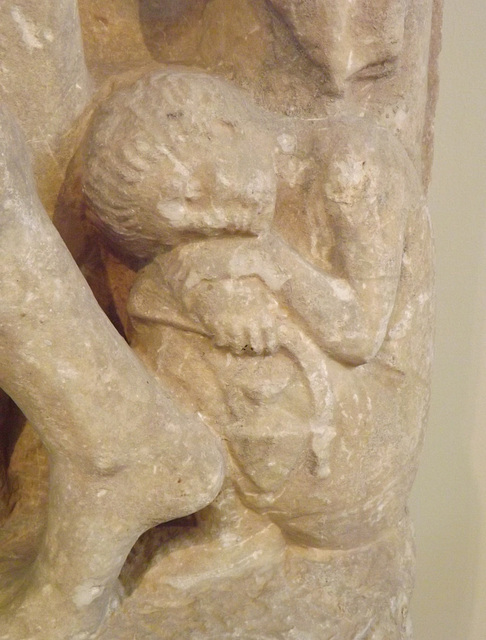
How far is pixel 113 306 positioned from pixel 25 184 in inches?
15.2

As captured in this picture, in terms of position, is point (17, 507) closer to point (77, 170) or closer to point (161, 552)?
point (161, 552)

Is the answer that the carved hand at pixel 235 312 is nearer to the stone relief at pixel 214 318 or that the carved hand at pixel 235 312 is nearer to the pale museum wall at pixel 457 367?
the stone relief at pixel 214 318

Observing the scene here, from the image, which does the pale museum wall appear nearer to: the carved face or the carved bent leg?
the carved face

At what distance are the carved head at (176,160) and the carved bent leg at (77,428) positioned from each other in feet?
0.40

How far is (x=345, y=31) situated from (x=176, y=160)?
1.04 feet

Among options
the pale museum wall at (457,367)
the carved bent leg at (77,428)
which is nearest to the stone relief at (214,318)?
the carved bent leg at (77,428)

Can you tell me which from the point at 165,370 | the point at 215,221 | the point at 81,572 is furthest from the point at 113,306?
the point at 81,572

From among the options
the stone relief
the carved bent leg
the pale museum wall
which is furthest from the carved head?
the pale museum wall

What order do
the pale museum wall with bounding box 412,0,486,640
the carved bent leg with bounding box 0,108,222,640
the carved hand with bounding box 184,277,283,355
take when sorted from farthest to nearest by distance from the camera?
the pale museum wall with bounding box 412,0,486,640 < the carved hand with bounding box 184,277,283,355 < the carved bent leg with bounding box 0,108,222,640

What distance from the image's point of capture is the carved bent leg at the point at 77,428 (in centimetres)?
98

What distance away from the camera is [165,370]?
118cm

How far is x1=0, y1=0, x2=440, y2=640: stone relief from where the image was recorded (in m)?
1.06

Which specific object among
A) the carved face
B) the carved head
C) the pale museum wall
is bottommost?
the pale museum wall

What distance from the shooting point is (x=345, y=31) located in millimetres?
1184
